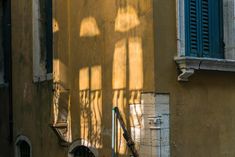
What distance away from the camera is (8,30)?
42.9 feet

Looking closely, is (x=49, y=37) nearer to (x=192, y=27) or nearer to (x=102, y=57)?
(x=102, y=57)

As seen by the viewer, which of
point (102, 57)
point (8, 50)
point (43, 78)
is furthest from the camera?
point (8, 50)

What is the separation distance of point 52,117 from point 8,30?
3458 mm

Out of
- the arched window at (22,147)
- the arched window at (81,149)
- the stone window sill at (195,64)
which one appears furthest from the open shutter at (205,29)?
the arched window at (22,147)

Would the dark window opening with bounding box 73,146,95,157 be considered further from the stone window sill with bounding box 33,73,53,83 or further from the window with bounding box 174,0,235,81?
the window with bounding box 174,0,235,81

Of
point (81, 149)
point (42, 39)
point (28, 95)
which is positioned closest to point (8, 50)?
point (28, 95)

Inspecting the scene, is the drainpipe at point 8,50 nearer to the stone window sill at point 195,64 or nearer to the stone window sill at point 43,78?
the stone window sill at point 43,78

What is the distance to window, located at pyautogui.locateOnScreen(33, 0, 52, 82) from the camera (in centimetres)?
1126

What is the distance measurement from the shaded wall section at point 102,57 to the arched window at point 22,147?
2.15 metres

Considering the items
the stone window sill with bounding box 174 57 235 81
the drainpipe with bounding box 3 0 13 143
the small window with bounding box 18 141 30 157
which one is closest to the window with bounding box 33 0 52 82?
the drainpipe with bounding box 3 0 13 143

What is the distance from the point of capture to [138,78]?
8.41 metres

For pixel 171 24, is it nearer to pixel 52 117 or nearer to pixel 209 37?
pixel 209 37

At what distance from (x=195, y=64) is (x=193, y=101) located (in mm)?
696

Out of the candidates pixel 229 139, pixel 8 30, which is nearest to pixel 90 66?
pixel 229 139
